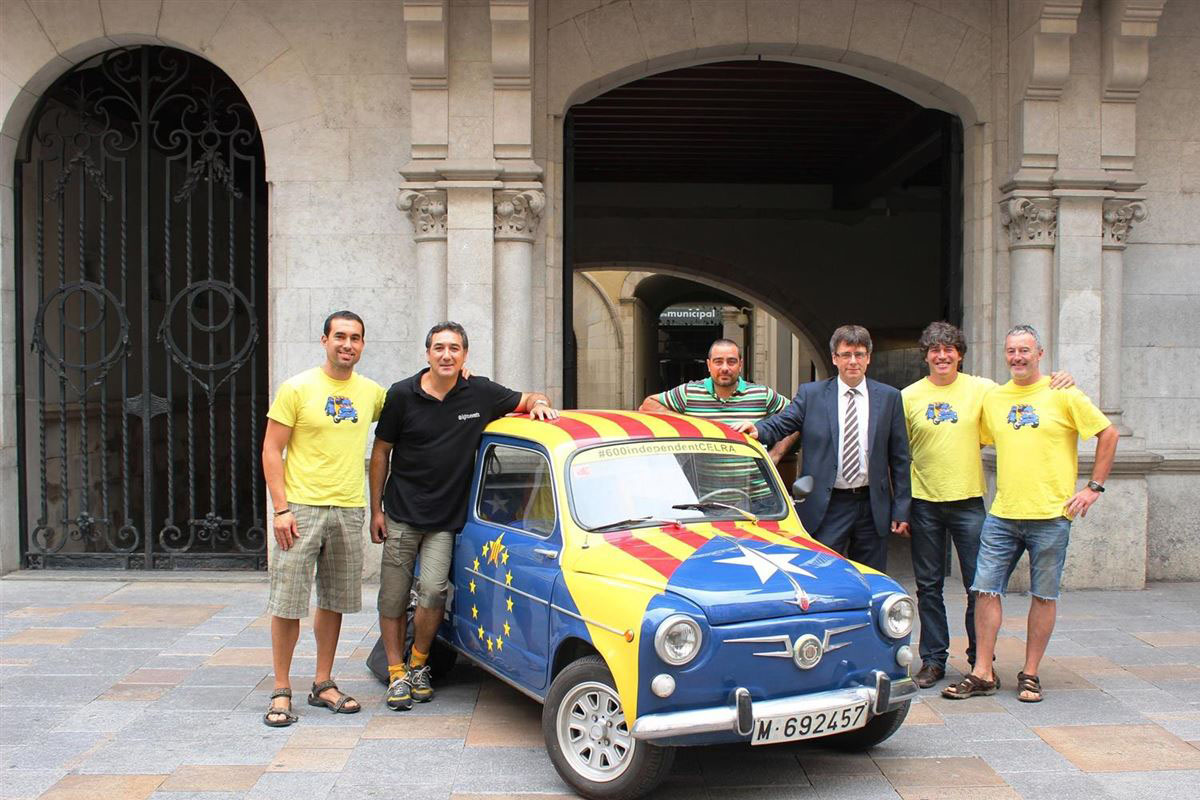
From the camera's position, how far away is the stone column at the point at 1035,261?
29.7 ft

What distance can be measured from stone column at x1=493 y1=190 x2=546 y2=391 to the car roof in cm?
304

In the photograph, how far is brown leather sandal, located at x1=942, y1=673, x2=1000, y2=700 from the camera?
237 inches

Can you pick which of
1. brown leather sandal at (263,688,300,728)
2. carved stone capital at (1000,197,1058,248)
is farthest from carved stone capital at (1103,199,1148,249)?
brown leather sandal at (263,688,300,728)

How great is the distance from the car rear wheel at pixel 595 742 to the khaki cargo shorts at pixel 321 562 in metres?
1.48

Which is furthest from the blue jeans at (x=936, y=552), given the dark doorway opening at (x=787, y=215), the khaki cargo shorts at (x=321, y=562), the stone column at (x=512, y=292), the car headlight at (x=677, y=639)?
the dark doorway opening at (x=787, y=215)

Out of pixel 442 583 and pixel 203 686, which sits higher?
pixel 442 583

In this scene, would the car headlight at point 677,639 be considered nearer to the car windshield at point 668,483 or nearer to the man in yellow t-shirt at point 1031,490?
the car windshield at point 668,483

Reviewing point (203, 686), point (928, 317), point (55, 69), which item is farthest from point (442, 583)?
point (928, 317)

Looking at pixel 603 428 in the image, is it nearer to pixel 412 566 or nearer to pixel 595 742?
pixel 412 566

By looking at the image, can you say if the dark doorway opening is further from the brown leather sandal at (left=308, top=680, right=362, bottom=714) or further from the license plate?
the license plate

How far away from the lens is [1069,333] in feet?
29.7

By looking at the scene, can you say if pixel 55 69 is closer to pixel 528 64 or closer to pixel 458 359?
pixel 528 64

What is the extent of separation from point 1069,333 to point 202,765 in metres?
7.18

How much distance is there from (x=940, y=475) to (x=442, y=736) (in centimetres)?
298
